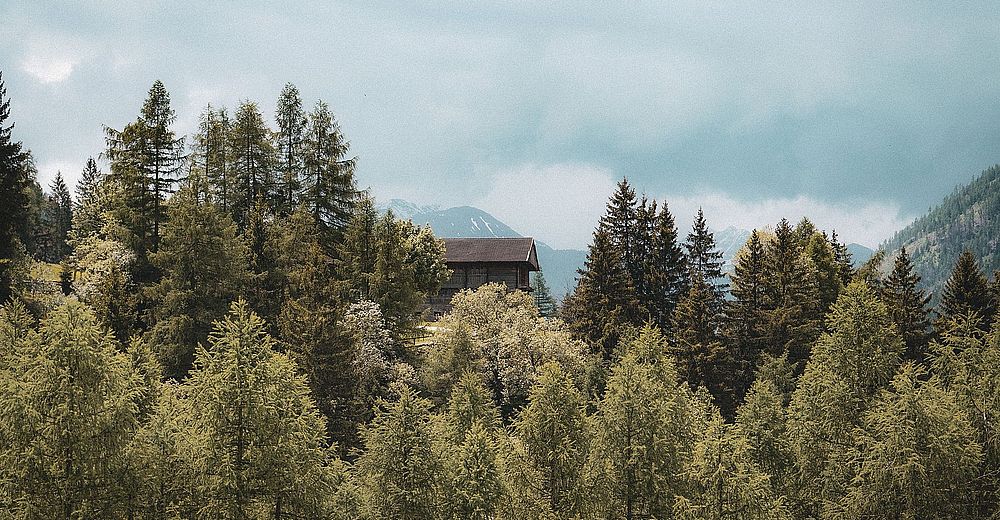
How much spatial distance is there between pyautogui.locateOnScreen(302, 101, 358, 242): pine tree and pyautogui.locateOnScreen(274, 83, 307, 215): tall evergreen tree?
68 cm

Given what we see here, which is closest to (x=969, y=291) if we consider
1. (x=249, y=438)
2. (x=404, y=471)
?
(x=404, y=471)

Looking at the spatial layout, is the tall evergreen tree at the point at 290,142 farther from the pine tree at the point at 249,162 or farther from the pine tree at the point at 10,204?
the pine tree at the point at 10,204

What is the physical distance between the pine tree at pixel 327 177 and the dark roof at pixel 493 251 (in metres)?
→ 24.6

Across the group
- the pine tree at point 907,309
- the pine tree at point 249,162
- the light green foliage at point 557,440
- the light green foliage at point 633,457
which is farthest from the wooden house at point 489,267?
the light green foliage at point 633,457

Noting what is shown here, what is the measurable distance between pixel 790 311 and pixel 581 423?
88.2ft

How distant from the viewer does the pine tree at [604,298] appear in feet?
160

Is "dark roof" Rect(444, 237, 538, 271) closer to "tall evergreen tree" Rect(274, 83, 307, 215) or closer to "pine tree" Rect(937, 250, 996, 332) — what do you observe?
"tall evergreen tree" Rect(274, 83, 307, 215)

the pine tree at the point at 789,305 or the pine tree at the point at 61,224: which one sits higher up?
the pine tree at the point at 61,224

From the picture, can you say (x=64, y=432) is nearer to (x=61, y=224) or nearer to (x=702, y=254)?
(x=702, y=254)

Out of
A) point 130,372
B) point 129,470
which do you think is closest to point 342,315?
point 130,372

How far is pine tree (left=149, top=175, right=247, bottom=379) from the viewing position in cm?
3672

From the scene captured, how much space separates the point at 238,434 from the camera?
19750mm

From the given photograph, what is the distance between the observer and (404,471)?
22.4 meters

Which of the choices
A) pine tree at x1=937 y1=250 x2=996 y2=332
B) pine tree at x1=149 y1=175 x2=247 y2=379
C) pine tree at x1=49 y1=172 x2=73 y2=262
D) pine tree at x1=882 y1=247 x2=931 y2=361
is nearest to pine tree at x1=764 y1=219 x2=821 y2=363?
pine tree at x1=882 y1=247 x2=931 y2=361
